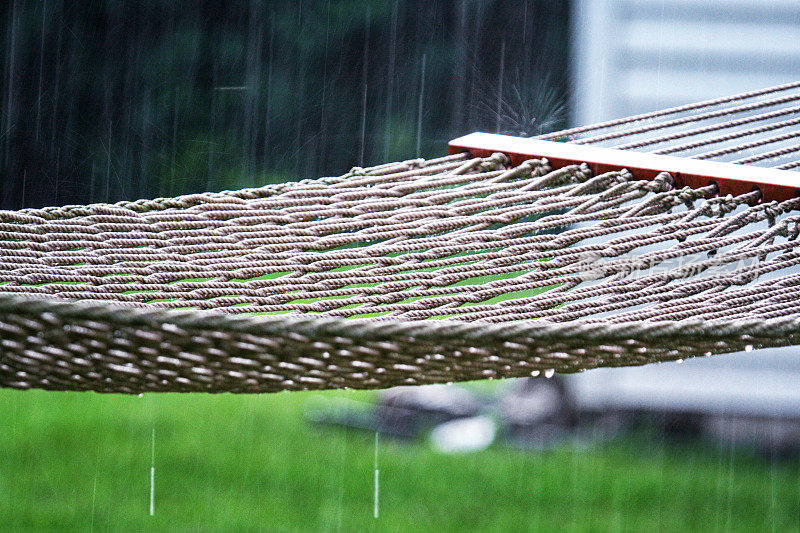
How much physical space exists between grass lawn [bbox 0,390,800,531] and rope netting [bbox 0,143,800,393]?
4.31ft

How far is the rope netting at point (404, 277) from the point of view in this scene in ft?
2.85

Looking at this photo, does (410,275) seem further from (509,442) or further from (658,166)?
(509,442)

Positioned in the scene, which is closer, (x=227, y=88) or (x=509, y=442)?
(x=509, y=442)

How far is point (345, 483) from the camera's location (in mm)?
2615

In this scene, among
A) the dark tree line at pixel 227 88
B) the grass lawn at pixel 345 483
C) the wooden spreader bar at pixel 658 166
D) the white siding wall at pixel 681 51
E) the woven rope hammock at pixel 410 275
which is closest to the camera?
the woven rope hammock at pixel 410 275

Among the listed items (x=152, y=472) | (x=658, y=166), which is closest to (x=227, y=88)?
(x=152, y=472)

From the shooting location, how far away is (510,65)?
21.5 feet

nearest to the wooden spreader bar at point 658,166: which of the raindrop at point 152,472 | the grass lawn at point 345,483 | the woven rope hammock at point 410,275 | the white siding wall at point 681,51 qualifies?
the woven rope hammock at point 410,275

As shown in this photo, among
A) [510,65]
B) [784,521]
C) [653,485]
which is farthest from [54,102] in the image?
[784,521]

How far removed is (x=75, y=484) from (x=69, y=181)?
12.2 feet


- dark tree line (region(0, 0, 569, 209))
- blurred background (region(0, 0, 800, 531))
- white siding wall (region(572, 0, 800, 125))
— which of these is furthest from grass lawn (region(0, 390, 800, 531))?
dark tree line (region(0, 0, 569, 209))

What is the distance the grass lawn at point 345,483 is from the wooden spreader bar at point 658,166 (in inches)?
50.6

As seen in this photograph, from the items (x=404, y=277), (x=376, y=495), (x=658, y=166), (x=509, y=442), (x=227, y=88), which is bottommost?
(x=376, y=495)

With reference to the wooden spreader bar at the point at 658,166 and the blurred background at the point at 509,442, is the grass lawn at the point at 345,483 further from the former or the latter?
the wooden spreader bar at the point at 658,166
